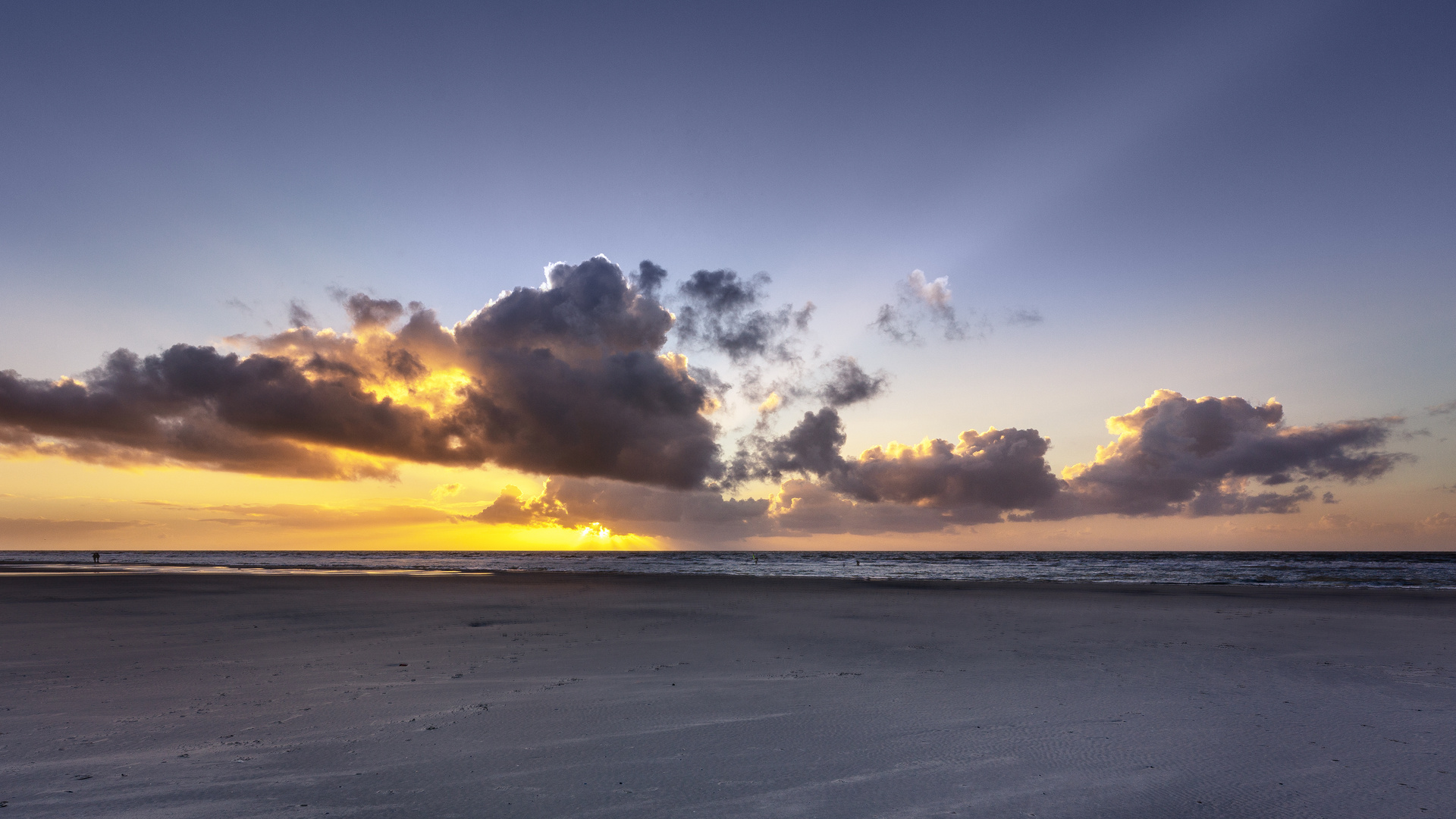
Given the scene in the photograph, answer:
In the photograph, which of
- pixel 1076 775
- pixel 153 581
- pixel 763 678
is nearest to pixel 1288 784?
pixel 1076 775

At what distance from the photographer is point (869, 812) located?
5.55m

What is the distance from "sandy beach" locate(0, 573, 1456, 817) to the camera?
593cm

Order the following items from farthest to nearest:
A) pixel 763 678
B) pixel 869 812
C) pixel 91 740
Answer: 1. pixel 763 678
2. pixel 91 740
3. pixel 869 812

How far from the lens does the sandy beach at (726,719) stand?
593cm

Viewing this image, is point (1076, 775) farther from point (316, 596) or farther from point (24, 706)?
point (316, 596)

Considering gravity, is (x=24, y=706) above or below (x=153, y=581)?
above

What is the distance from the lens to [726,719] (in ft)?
27.7

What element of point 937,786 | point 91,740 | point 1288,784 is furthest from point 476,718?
point 1288,784

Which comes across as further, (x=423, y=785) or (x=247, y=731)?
(x=247, y=731)

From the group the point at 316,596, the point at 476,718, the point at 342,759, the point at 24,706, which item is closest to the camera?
the point at 342,759

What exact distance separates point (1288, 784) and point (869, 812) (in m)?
4.05

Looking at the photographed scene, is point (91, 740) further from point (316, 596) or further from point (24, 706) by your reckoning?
point (316, 596)

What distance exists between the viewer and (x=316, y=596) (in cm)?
2789

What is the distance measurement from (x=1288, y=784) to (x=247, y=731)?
10.7 m
